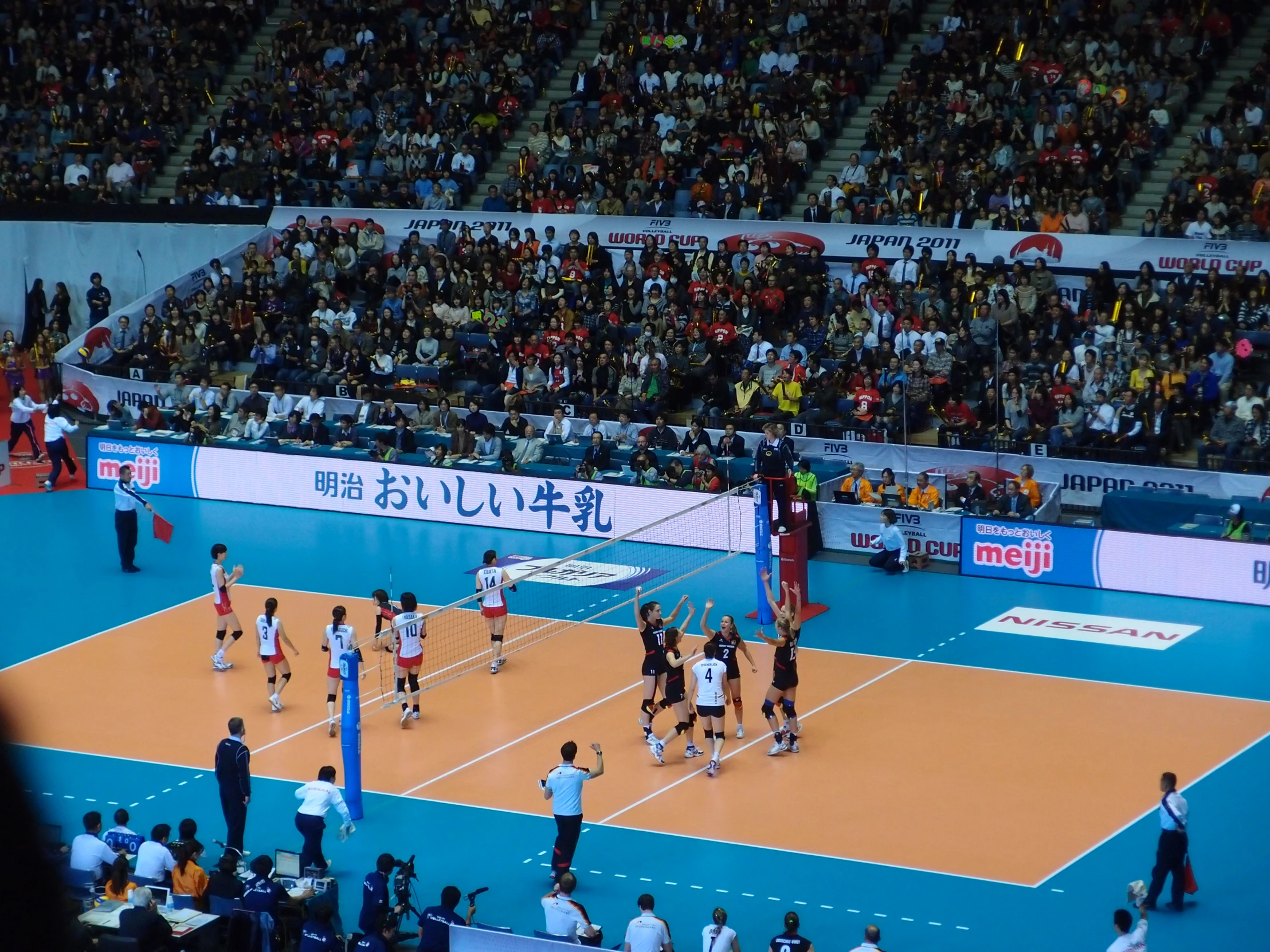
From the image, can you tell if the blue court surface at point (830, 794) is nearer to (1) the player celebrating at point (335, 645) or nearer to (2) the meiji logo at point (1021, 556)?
(2) the meiji logo at point (1021, 556)

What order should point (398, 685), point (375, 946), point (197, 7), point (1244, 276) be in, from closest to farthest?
point (375, 946)
point (398, 685)
point (1244, 276)
point (197, 7)

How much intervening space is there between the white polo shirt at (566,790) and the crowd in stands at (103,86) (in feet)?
95.6

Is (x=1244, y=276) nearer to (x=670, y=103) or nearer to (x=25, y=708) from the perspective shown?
(x=670, y=103)

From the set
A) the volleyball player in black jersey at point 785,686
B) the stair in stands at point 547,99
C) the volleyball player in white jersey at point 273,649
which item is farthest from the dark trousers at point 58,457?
the volleyball player in black jersey at point 785,686

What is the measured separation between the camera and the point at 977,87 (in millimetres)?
33969

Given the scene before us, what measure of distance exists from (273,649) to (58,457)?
47.0 feet

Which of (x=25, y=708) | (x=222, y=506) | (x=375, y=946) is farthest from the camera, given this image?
(x=222, y=506)

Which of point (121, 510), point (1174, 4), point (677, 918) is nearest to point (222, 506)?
point (121, 510)

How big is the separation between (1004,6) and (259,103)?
59.5 feet

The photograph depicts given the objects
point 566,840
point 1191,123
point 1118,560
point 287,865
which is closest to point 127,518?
point 287,865

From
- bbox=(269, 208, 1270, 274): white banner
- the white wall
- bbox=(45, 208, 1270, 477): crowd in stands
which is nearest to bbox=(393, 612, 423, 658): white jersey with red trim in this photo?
bbox=(45, 208, 1270, 477): crowd in stands

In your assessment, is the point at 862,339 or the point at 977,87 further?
the point at 977,87

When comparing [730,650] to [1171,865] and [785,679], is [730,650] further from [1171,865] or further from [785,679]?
[1171,865]

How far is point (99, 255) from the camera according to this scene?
40.2 m
